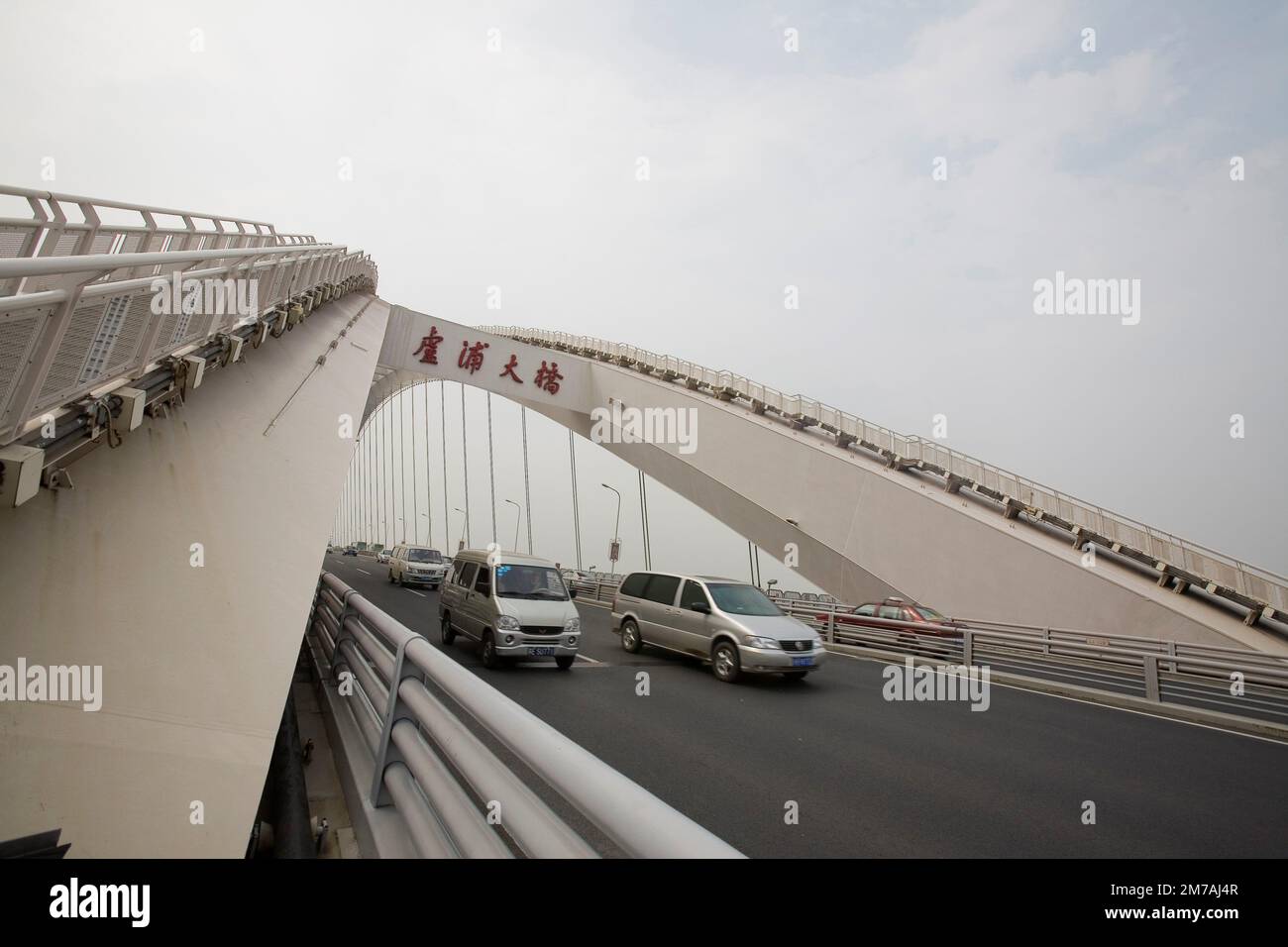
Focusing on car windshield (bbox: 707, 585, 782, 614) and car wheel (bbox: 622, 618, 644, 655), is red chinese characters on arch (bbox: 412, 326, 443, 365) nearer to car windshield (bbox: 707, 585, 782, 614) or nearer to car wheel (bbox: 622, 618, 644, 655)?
car wheel (bbox: 622, 618, 644, 655)

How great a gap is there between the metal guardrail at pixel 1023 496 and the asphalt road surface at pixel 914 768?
12.4 meters

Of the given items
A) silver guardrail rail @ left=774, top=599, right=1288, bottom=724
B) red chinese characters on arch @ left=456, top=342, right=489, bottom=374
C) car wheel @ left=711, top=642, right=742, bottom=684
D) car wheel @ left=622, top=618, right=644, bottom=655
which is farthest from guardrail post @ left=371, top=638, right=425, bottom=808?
red chinese characters on arch @ left=456, top=342, right=489, bottom=374

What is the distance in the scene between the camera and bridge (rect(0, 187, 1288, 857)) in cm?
265

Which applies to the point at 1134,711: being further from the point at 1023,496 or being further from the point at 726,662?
the point at 1023,496

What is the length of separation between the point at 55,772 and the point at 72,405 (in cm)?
320

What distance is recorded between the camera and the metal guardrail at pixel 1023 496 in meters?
19.5

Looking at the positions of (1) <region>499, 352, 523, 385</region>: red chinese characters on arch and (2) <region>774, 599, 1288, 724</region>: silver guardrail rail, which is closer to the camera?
(2) <region>774, 599, 1288, 724</region>: silver guardrail rail

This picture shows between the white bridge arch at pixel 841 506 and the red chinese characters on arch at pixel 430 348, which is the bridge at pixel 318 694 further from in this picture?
the red chinese characters on arch at pixel 430 348

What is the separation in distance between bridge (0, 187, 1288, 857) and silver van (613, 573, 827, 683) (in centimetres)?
48

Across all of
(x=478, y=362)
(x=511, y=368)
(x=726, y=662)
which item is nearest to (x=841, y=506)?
(x=726, y=662)

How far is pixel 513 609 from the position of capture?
11258mm

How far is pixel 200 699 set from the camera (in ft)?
10.9

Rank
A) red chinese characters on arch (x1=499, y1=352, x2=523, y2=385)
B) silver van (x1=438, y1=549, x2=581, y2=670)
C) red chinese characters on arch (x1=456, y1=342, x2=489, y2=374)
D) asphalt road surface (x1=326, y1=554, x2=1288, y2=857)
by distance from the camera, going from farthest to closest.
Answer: red chinese characters on arch (x1=499, y1=352, x2=523, y2=385)
red chinese characters on arch (x1=456, y1=342, x2=489, y2=374)
silver van (x1=438, y1=549, x2=581, y2=670)
asphalt road surface (x1=326, y1=554, x2=1288, y2=857)
